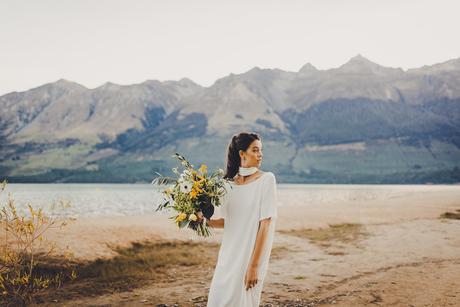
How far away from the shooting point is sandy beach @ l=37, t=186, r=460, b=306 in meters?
9.70

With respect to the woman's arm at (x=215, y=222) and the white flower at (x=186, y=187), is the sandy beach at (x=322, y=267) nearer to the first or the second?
the woman's arm at (x=215, y=222)

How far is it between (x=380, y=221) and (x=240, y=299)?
2274 cm

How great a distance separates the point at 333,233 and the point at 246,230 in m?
17.4

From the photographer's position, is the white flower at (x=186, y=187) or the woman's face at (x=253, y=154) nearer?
the woman's face at (x=253, y=154)

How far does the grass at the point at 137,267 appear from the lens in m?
11.0

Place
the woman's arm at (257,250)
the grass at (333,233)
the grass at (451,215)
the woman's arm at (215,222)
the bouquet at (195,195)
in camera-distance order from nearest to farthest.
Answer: the woman's arm at (257,250) → the bouquet at (195,195) → the woman's arm at (215,222) → the grass at (333,233) → the grass at (451,215)

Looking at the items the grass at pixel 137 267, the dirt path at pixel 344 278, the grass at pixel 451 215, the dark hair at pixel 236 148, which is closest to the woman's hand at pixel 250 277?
the dark hair at pixel 236 148

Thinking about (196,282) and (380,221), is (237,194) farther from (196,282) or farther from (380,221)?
(380,221)

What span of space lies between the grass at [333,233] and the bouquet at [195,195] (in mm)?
13591

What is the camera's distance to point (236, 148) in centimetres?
512

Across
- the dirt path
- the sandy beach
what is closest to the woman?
the sandy beach

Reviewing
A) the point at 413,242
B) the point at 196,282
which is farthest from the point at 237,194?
the point at 413,242

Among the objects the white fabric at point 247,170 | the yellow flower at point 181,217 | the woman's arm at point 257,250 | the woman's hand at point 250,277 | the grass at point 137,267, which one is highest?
the white fabric at point 247,170

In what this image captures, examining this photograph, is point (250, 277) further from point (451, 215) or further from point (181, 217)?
point (451, 215)
